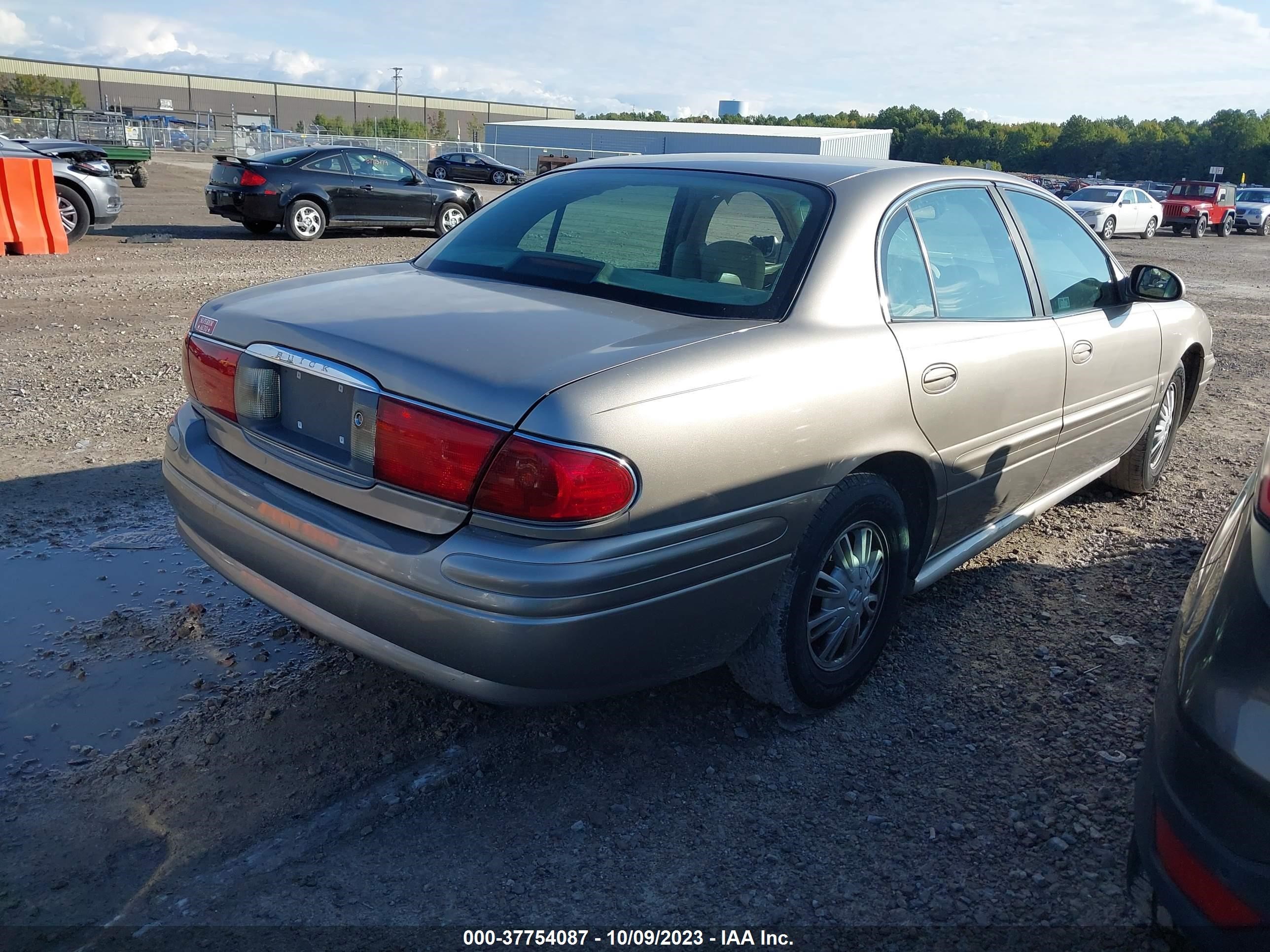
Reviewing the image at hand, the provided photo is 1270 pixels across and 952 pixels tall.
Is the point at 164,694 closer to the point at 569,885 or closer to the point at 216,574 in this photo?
the point at 216,574

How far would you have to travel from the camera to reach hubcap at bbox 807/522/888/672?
3.02 meters

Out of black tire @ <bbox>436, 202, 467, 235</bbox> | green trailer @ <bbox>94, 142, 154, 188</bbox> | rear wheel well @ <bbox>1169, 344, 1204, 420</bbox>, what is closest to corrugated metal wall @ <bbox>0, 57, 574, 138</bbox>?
green trailer @ <bbox>94, 142, 154, 188</bbox>

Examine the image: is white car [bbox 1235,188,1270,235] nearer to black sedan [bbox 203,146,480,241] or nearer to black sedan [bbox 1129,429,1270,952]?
black sedan [bbox 203,146,480,241]

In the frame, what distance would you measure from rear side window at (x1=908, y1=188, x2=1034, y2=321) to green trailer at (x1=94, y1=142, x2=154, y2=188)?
2373 centimetres

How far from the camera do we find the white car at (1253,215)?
1308 inches

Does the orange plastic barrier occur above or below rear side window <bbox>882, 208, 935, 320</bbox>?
below

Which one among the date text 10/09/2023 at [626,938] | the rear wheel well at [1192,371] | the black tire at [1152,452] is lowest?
the date text 10/09/2023 at [626,938]

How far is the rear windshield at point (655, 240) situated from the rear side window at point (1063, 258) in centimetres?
124

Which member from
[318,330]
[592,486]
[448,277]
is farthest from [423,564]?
[448,277]

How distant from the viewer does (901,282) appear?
10.6 feet

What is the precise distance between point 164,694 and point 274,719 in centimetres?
39

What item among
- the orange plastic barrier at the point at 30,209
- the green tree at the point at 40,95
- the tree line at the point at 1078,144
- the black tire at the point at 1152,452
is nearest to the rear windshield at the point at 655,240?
the black tire at the point at 1152,452

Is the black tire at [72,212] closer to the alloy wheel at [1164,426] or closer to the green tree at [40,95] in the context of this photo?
the alloy wheel at [1164,426]

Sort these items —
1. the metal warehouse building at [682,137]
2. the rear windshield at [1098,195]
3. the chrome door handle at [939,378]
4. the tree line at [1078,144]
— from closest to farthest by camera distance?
1. the chrome door handle at [939,378]
2. the rear windshield at [1098,195]
3. the metal warehouse building at [682,137]
4. the tree line at [1078,144]
